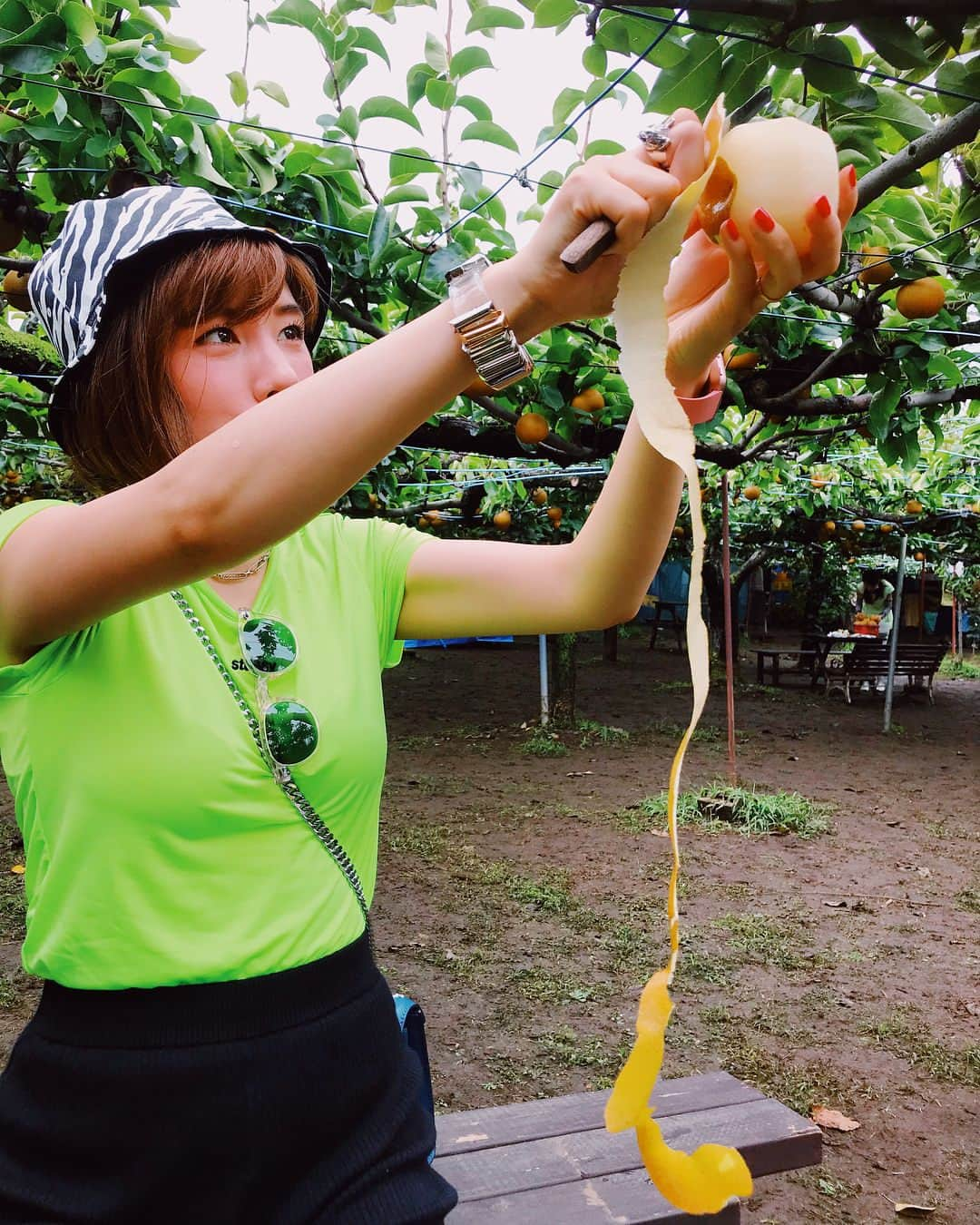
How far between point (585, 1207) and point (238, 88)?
3096 millimetres

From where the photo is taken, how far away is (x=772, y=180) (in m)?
0.83

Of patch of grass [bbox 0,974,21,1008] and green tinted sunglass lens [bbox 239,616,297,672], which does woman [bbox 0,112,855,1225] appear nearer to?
green tinted sunglass lens [bbox 239,616,297,672]

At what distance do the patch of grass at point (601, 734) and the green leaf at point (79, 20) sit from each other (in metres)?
7.78

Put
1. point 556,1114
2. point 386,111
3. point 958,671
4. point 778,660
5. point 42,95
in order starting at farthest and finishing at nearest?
point 958,671, point 778,660, point 386,111, point 42,95, point 556,1114

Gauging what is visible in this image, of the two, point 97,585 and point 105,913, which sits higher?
point 97,585

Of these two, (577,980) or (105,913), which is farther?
(577,980)

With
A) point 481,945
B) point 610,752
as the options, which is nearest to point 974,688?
point 610,752

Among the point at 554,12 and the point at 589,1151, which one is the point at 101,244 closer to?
the point at 554,12

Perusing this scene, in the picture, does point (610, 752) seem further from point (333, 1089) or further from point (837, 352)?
point (333, 1089)

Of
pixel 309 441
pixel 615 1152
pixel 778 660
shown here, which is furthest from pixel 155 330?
pixel 778 660

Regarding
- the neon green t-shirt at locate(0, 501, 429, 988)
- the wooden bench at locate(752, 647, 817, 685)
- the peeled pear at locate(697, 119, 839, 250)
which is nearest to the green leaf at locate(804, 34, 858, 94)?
the peeled pear at locate(697, 119, 839, 250)

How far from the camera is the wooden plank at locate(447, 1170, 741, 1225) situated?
1630 mm

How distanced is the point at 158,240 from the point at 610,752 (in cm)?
847

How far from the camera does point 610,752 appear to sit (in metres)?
9.13
